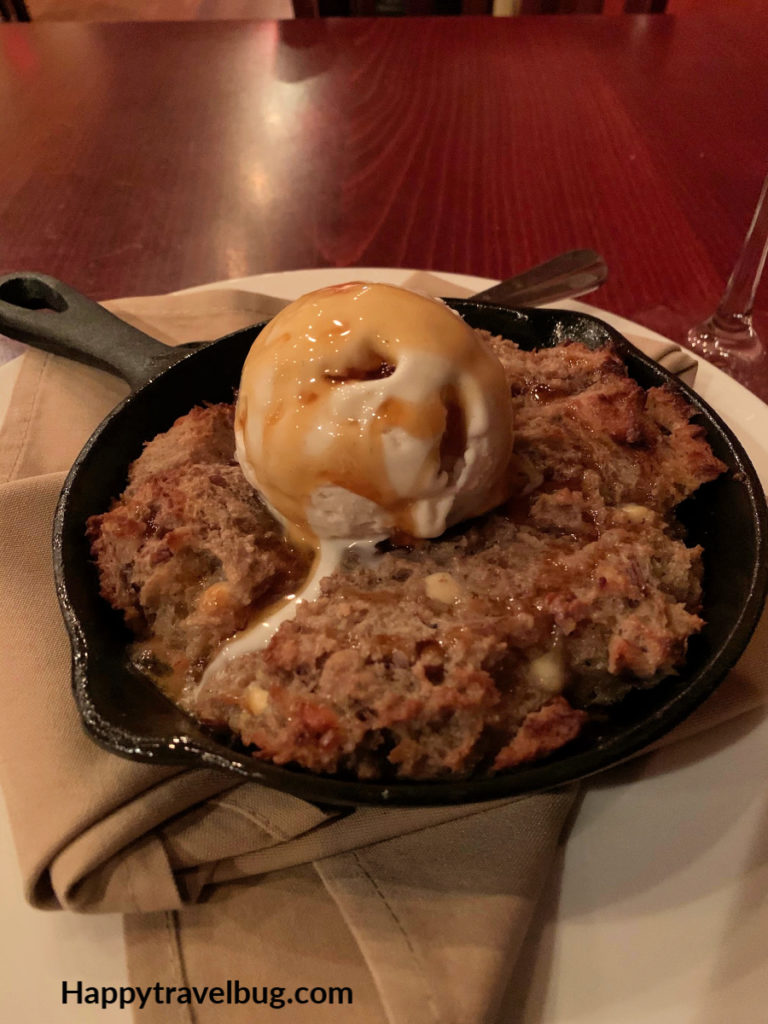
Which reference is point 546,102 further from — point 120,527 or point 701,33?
point 120,527

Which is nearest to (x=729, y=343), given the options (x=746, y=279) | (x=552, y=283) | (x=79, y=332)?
(x=746, y=279)

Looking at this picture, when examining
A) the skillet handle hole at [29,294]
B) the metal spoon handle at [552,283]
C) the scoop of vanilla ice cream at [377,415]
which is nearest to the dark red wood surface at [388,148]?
the metal spoon handle at [552,283]

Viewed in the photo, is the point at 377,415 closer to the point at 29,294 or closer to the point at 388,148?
the point at 29,294

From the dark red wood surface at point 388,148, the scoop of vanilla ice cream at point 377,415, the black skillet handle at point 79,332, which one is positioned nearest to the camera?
the scoop of vanilla ice cream at point 377,415

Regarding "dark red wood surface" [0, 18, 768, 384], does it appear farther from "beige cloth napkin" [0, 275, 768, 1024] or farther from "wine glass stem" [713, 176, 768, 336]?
"beige cloth napkin" [0, 275, 768, 1024]

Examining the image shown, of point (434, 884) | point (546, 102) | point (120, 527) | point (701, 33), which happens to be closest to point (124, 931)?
point (434, 884)

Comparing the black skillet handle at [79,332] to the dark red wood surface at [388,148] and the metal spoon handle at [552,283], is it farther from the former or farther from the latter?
the metal spoon handle at [552,283]
